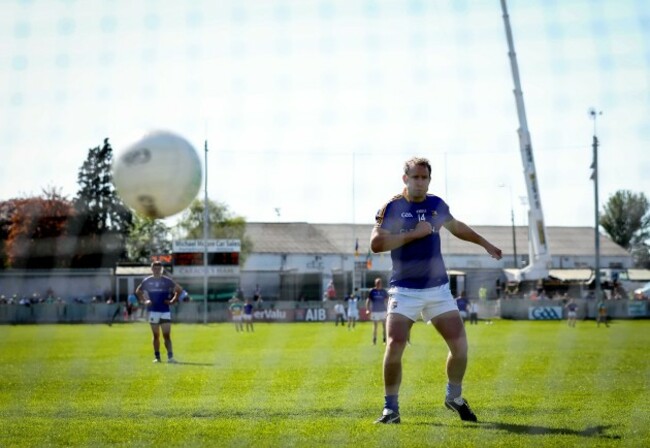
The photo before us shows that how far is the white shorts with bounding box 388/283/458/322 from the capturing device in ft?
25.6

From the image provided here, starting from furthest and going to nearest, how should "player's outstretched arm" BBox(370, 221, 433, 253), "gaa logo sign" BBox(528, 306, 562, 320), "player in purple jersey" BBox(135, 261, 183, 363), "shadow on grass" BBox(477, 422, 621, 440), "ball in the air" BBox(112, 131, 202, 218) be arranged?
"gaa logo sign" BBox(528, 306, 562, 320) → "player in purple jersey" BBox(135, 261, 183, 363) → "ball in the air" BBox(112, 131, 202, 218) → "player's outstretched arm" BBox(370, 221, 433, 253) → "shadow on grass" BBox(477, 422, 621, 440)

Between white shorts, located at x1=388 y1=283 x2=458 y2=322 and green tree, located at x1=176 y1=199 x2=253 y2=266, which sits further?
green tree, located at x1=176 y1=199 x2=253 y2=266

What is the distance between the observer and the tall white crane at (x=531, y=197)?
40906mm

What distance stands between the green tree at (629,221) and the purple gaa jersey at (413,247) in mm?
64503

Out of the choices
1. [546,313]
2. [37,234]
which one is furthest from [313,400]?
[37,234]

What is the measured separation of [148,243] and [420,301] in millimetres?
63453

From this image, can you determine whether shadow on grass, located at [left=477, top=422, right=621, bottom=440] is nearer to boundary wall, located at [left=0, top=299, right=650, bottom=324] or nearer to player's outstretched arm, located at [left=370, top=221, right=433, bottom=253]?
player's outstretched arm, located at [left=370, top=221, right=433, bottom=253]

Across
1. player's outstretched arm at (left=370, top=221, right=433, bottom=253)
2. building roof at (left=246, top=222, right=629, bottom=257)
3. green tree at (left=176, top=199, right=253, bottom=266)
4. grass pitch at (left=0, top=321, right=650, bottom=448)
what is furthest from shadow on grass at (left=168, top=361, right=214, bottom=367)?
building roof at (left=246, top=222, right=629, bottom=257)

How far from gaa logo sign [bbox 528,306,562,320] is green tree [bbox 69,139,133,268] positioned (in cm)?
2173

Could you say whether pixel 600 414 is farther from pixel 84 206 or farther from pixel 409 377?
pixel 84 206

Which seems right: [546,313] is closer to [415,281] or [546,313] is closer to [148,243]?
[148,243]

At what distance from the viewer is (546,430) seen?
734cm

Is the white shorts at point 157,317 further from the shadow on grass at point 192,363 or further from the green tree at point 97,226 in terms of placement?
the green tree at point 97,226

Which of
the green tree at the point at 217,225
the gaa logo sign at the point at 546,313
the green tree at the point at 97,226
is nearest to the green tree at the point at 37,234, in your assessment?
the green tree at the point at 97,226
